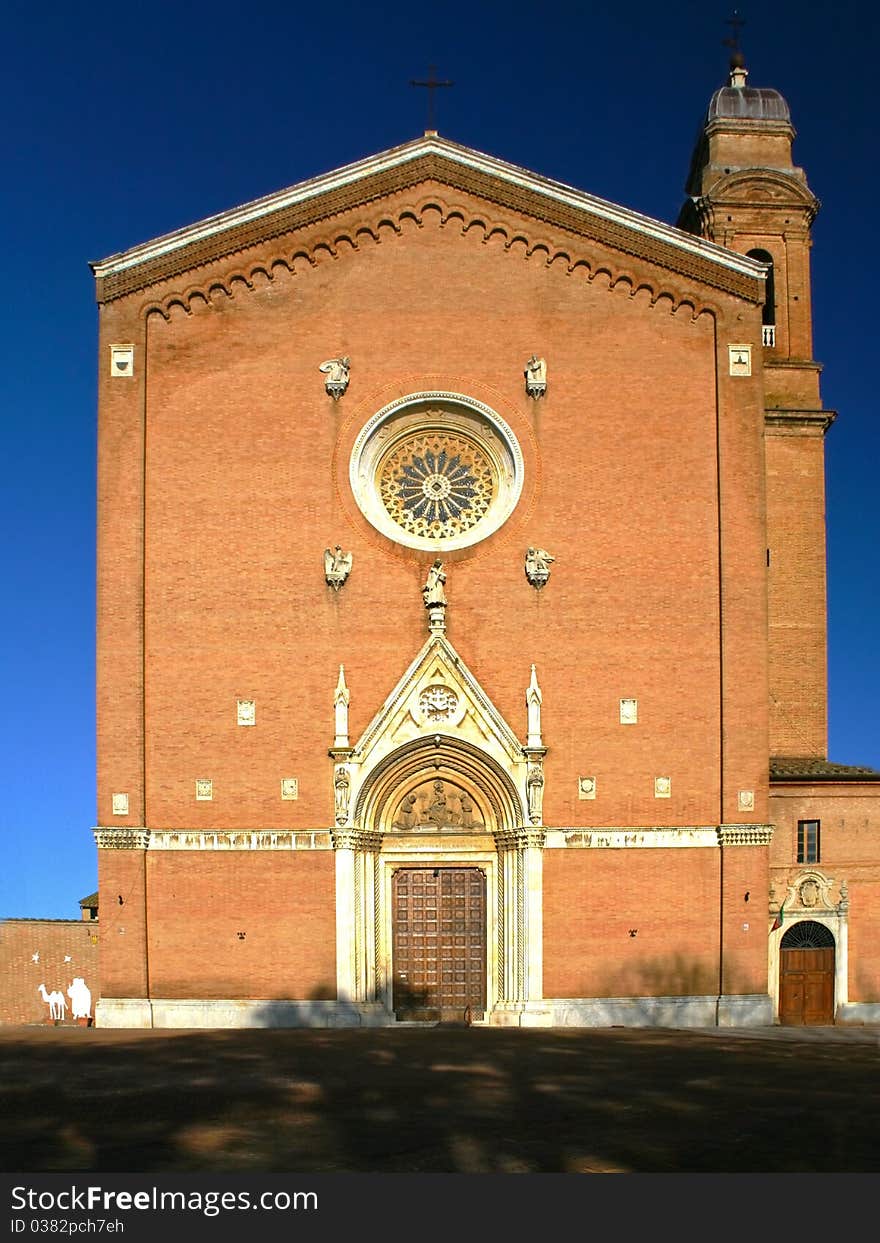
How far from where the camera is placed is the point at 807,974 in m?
30.1

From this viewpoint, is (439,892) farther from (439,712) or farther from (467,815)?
(439,712)

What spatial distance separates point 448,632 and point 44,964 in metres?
12.5

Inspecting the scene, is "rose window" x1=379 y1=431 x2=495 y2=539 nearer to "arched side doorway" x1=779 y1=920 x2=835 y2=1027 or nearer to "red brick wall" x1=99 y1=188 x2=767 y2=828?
"red brick wall" x1=99 y1=188 x2=767 y2=828

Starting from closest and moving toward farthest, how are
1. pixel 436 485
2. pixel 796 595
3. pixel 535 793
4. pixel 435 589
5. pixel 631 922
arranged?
pixel 631 922
pixel 535 793
pixel 435 589
pixel 436 485
pixel 796 595

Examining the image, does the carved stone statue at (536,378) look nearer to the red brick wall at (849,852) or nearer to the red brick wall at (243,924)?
the red brick wall at (849,852)

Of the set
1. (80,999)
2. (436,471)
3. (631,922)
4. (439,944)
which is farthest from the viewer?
(80,999)

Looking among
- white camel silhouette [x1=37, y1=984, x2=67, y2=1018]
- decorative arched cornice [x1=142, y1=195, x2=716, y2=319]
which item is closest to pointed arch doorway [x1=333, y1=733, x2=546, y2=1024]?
white camel silhouette [x1=37, y1=984, x2=67, y2=1018]

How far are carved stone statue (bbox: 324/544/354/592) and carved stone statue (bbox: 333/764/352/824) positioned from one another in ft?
11.8

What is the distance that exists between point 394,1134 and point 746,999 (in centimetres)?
1542

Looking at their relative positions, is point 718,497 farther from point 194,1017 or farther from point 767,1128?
point 767,1128

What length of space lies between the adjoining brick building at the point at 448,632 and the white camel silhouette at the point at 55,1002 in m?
5.55

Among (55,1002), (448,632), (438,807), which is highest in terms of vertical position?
(448,632)

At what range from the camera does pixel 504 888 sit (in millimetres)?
29484

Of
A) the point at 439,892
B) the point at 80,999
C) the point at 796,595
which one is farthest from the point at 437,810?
the point at 80,999
